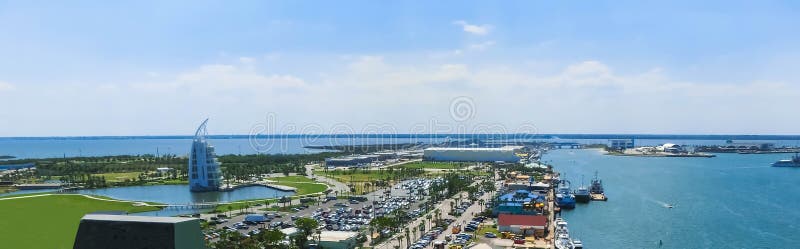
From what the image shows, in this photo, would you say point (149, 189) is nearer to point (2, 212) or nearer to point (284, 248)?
point (2, 212)

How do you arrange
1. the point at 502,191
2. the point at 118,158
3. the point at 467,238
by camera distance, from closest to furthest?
the point at 467,238, the point at 502,191, the point at 118,158

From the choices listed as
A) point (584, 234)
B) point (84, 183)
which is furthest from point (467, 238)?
point (84, 183)

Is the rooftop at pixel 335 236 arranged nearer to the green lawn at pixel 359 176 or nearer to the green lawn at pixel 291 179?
the green lawn at pixel 359 176

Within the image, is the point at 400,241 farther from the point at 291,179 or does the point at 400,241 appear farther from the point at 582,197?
the point at 291,179

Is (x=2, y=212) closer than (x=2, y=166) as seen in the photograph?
Yes

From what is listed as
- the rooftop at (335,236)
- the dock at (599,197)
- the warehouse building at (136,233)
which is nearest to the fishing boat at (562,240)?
the rooftop at (335,236)

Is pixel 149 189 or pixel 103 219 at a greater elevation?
pixel 103 219

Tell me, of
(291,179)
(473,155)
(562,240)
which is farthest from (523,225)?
(473,155)

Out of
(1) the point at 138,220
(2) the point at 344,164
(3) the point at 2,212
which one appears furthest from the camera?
(2) the point at 344,164
